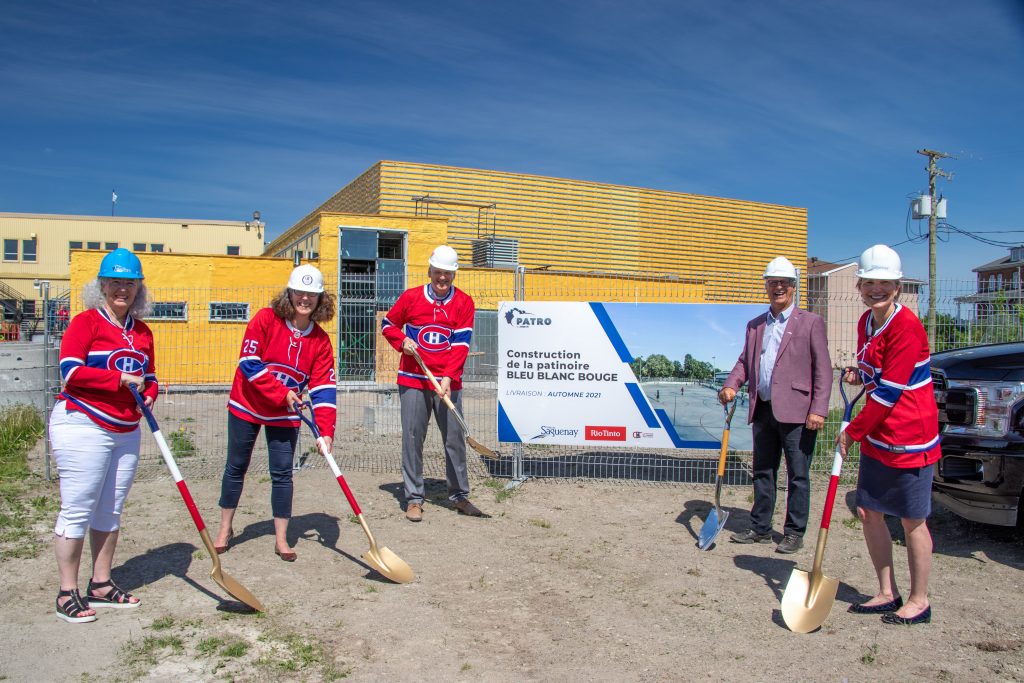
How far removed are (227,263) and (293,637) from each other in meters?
15.9

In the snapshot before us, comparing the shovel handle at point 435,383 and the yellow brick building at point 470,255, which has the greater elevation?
the yellow brick building at point 470,255

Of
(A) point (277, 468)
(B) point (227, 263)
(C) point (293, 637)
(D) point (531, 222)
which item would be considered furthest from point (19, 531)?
(D) point (531, 222)

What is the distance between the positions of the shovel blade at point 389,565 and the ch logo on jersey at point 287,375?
118 cm

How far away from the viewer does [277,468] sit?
4977mm

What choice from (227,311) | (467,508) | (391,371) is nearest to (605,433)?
(467,508)

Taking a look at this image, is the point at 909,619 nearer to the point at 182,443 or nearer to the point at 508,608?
the point at 508,608

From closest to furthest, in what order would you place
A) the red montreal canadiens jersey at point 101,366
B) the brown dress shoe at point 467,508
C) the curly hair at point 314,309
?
the red montreal canadiens jersey at point 101,366 < the curly hair at point 314,309 < the brown dress shoe at point 467,508

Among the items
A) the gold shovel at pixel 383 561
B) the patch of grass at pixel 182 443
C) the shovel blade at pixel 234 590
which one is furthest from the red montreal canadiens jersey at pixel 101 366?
the patch of grass at pixel 182 443

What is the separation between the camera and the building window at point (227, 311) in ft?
32.7

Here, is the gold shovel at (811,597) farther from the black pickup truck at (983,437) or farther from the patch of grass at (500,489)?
the patch of grass at (500,489)

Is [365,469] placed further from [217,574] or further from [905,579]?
[905,579]

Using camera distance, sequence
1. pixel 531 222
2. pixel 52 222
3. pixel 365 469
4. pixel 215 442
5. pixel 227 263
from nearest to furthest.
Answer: pixel 365 469 < pixel 215 442 < pixel 227 263 < pixel 531 222 < pixel 52 222

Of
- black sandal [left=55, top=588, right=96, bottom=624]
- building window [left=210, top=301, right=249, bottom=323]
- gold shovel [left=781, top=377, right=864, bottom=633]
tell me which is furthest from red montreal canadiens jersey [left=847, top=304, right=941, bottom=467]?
building window [left=210, top=301, right=249, bottom=323]

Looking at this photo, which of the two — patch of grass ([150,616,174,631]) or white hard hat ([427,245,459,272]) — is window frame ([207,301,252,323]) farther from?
patch of grass ([150,616,174,631])
